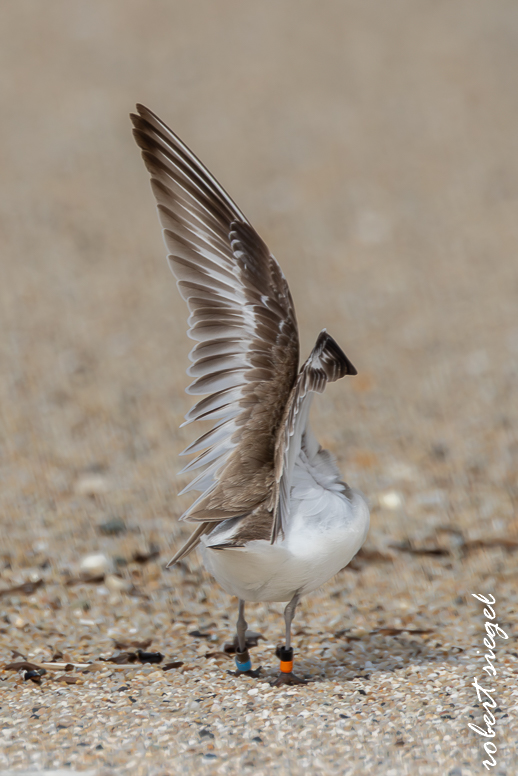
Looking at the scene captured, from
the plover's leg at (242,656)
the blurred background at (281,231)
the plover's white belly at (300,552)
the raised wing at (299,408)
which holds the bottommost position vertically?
the plover's leg at (242,656)

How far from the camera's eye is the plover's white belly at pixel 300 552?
368cm

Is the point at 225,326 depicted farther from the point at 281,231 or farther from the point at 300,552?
the point at 281,231

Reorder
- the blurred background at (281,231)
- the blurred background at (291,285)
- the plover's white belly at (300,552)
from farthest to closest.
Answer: the blurred background at (281,231), the blurred background at (291,285), the plover's white belly at (300,552)

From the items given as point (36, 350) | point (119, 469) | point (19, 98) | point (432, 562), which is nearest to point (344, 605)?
point (432, 562)

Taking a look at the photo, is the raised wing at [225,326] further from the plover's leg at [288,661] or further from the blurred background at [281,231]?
the blurred background at [281,231]

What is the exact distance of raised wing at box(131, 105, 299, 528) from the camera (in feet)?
12.3

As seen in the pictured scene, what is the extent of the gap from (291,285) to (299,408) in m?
6.25

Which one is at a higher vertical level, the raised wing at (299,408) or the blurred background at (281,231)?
the blurred background at (281,231)

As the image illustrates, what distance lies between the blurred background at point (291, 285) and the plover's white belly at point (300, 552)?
2.40 ft

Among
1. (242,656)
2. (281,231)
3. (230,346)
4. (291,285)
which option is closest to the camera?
(230,346)

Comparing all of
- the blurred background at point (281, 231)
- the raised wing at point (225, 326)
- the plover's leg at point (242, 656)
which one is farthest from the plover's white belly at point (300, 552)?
the blurred background at point (281, 231)

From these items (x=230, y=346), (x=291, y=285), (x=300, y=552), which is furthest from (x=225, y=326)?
(x=291, y=285)

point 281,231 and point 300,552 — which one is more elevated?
point 281,231

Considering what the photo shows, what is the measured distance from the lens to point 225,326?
3844mm
